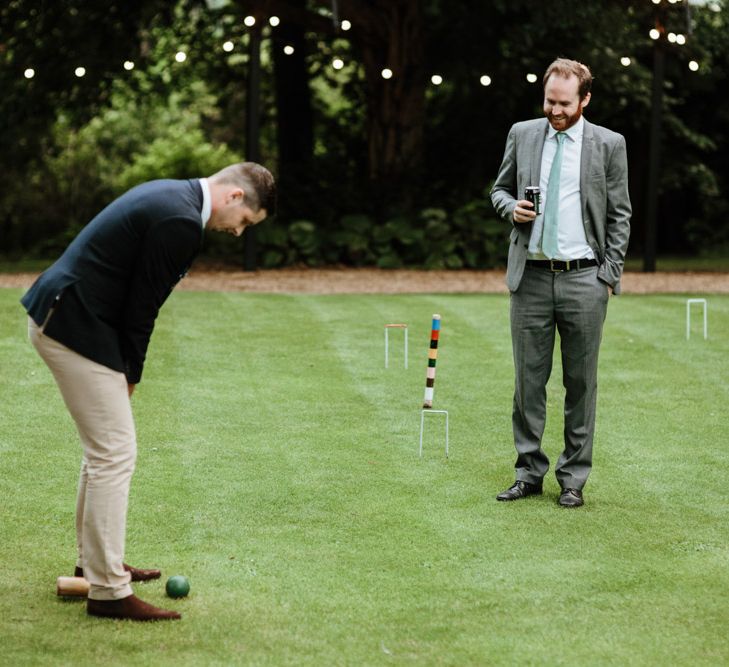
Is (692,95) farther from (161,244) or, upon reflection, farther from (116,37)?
(161,244)

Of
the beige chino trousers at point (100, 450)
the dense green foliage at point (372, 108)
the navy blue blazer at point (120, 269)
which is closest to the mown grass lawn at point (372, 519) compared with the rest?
the beige chino trousers at point (100, 450)

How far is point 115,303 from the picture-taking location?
4375 millimetres

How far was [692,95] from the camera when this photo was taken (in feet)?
76.8

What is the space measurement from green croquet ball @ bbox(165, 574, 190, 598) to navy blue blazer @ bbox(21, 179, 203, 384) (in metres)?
0.95

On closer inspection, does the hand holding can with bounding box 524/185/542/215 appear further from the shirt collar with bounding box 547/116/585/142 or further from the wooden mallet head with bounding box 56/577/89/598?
the wooden mallet head with bounding box 56/577/89/598

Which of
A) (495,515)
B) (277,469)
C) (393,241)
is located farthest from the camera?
(393,241)

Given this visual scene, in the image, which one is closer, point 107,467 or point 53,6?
point 107,467

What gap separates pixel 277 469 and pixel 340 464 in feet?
1.19

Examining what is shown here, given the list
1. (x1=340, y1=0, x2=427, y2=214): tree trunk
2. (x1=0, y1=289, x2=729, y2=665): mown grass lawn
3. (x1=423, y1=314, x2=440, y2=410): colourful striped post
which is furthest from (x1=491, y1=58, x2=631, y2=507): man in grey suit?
(x1=340, y1=0, x2=427, y2=214): tree trunk

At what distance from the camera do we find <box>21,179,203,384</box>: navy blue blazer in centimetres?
425

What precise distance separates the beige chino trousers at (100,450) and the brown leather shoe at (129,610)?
2cm

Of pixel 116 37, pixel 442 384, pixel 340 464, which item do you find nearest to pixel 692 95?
pixel 116 37

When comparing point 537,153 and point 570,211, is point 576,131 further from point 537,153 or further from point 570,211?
point 570,211

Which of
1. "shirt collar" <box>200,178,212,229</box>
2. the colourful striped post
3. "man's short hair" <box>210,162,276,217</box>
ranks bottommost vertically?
the colourful striped post
